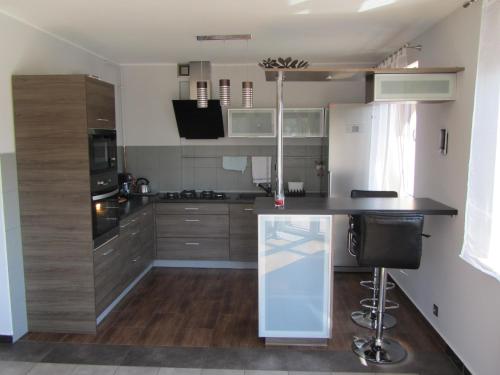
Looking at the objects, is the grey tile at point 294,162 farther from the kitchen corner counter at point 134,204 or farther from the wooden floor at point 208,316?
the kitchen corner counter at point 134,204

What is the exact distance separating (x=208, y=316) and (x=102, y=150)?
71.5 inches

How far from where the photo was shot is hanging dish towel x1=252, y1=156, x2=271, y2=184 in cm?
553

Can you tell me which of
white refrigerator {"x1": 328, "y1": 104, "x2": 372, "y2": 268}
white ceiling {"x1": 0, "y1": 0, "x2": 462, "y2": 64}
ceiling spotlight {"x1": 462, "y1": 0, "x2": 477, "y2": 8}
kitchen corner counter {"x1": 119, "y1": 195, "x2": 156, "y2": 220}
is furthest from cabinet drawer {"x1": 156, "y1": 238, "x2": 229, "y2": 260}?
ceiling spotlight {"x1": 462, "y1": 0, "x2": 477, "y2": 8}

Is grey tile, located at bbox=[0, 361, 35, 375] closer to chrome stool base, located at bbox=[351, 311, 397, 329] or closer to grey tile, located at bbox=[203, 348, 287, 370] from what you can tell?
grey tile, located at bbox=[203, 348, 287, 370]

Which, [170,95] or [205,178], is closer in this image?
[170,95]

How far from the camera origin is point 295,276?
10.7ft

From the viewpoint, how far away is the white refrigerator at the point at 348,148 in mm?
4789

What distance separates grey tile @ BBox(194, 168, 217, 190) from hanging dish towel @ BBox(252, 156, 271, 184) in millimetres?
555

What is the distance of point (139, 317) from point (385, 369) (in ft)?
7.29

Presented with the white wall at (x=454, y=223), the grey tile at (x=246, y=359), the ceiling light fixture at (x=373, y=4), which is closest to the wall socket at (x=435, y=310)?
the white wall at (x=454, y=223)

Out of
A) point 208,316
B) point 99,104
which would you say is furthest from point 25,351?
point 99,104

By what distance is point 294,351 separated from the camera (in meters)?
3.23

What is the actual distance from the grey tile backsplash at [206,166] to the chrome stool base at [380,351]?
8.39 ft

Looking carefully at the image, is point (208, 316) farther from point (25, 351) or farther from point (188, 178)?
point (188, 178)
